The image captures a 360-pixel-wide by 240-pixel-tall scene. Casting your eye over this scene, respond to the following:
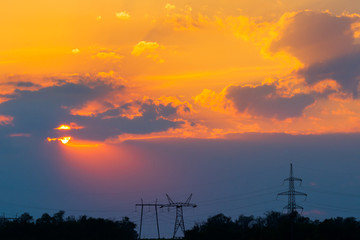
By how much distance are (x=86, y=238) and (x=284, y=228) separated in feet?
248

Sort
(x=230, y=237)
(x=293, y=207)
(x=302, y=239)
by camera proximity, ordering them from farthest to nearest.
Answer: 1. (x=230, y=237)
2. (x=302, y=239)
3. (x=293, y=207)

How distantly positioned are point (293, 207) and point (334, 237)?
1233 inches

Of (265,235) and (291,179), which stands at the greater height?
(291,179)

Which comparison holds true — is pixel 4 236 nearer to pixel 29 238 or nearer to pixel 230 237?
pixel 29 238

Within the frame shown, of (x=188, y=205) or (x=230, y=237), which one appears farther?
(x=188, y=205)

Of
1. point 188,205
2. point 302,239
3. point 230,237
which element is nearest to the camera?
point 302,239

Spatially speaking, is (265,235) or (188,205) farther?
(188,205)

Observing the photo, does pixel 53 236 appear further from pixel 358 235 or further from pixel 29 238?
pixel 358 235

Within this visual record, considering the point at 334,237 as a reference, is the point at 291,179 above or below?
above

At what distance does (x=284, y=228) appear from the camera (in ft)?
504

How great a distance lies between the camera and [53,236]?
652 ft

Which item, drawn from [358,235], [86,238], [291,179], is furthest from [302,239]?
[86,238]

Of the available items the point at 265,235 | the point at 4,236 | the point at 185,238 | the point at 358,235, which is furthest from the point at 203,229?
the point at 4,236

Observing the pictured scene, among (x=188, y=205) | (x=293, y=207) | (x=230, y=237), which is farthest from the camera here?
(x=188, y=205)
